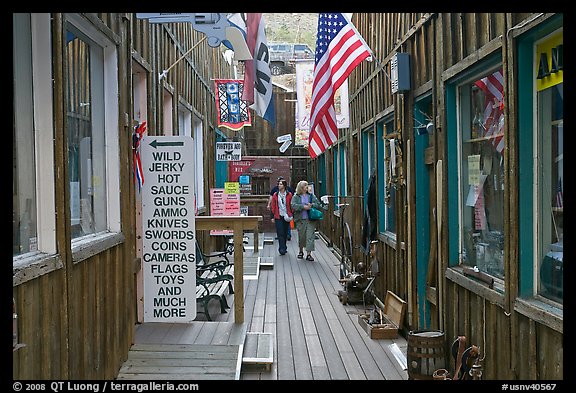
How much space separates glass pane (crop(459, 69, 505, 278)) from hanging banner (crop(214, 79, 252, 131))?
9.67 metres

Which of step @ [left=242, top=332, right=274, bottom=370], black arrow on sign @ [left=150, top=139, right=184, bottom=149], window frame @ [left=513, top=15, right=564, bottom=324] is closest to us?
window frame @ [left=513, top=15, right=564, bottom=324]

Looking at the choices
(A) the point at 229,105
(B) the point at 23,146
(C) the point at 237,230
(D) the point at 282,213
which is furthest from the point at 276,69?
(B) the point at 23,146

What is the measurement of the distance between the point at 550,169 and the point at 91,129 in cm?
326

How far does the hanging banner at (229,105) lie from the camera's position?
14641 millimetres

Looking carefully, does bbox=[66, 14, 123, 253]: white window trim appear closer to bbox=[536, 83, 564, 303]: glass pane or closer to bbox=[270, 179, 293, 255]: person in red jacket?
bbox=[536, 83, 564, 303]: glass pane

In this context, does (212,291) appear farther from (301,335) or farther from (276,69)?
(276,69)

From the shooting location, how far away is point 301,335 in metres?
7.26

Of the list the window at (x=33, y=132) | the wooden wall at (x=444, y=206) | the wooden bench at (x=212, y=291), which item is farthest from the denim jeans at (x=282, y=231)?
the window at (x=33, y=132)

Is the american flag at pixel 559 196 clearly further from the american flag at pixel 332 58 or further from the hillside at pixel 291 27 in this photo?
the hillside at pixel 291 27

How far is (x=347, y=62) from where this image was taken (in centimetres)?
698

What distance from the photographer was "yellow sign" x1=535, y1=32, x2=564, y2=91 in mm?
3578

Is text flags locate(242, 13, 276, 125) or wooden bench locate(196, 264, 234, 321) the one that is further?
wooden bench locate(196, 264, 234, 321)

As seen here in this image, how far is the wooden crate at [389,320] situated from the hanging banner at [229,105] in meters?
7.67

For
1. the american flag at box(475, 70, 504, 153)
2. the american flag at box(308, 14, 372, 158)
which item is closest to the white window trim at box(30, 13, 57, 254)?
the american flag at box(475, 70, 504, 153)
